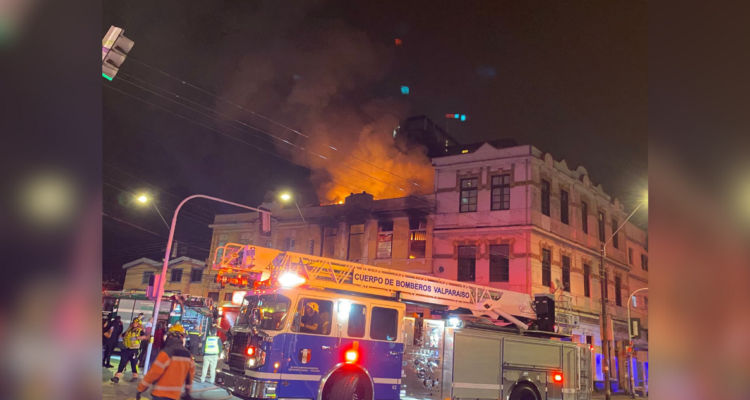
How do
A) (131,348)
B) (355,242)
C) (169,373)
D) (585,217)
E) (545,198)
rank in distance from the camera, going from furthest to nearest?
(355,242)
(585,217)
(545,198)
(131,348)
(169,373)

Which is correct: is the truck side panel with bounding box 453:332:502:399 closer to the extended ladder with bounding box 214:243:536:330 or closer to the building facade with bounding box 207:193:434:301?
the extended ladder with bounding box 214:243:536:330

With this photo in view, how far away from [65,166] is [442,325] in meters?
7.52

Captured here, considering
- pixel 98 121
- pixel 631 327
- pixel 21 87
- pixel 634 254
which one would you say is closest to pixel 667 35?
pixel 98 121

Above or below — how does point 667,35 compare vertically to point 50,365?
above

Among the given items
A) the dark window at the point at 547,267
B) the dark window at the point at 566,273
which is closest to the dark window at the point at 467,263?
the dark window at the point at 547,267

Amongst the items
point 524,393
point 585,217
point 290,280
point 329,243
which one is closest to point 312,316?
point 290,280

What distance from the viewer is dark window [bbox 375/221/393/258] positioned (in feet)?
79.9

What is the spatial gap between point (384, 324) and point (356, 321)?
1.86 ft

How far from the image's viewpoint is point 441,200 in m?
23.4

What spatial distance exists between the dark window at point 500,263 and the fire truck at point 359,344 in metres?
11.2

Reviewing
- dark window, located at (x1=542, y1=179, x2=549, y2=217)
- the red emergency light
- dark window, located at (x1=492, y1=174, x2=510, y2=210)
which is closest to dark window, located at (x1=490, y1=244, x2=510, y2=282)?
dark window, located at (x1=492, y1=174, x2=510, y2=210)

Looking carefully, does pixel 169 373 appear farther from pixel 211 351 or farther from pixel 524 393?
pixel 524 393

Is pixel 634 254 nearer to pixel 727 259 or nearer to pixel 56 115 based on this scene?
pixel 727 259

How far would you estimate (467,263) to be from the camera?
22.4m
